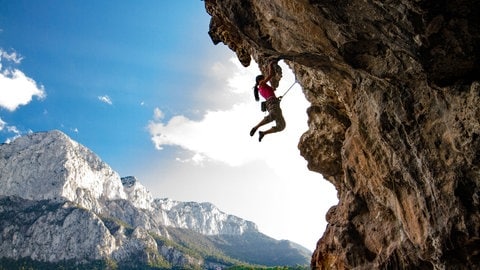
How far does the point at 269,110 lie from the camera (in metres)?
13.0

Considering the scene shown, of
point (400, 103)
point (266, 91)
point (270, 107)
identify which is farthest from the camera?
point (266, 91)

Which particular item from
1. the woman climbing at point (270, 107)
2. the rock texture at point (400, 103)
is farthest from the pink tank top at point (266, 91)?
the rock texture at point (400, 103)

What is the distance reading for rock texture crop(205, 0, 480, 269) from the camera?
6785mm

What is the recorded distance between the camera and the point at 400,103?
332 inches

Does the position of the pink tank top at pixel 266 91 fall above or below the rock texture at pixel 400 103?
above

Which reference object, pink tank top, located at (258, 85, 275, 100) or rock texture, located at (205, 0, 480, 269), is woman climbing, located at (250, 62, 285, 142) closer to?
pink tank top, located at (258, 85, 275, 100)

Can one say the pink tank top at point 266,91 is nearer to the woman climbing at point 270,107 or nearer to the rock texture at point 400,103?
the woman climbing at point 270,107

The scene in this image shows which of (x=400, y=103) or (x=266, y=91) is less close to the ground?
(x=266, y=91)

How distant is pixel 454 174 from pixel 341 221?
751 centimetres

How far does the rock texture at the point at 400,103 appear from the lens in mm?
6785

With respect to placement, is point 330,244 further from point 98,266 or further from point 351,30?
point 98,266

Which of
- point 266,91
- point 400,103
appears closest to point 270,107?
point 266,91

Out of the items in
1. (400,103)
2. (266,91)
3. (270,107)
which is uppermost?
(266,91)

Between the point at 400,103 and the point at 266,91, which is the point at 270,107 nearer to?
the point at 266,91
